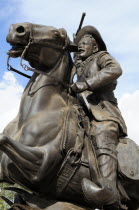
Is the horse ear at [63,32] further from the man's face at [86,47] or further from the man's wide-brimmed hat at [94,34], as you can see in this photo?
the man's wide-brimmed hat at [94,34]

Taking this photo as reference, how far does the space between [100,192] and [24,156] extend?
1.02 m

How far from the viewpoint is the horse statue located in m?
4.54

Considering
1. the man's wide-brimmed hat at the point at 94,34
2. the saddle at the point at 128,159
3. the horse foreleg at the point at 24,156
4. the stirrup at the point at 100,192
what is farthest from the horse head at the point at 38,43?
the stirrup at the point at 100,192

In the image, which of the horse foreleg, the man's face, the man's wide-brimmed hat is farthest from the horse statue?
the man's wide-brimmed hat

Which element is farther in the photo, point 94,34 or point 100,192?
point 94,34

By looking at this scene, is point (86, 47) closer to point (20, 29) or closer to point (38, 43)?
point (38, 43)

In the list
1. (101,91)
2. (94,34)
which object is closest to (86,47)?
(94,34)

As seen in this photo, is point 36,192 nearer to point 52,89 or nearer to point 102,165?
point 102,165

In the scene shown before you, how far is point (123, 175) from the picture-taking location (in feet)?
16.3

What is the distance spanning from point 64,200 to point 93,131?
3.26ft

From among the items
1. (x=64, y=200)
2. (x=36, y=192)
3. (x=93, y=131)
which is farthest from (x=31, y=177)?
(x=93, y=131)

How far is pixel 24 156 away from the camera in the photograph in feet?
14.6

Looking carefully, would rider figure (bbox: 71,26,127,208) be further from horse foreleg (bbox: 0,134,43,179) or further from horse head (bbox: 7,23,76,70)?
horse foreleg (bbox: 0,134,43,179)

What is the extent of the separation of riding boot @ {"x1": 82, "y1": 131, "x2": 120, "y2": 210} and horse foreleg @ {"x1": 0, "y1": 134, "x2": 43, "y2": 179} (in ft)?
2.13
